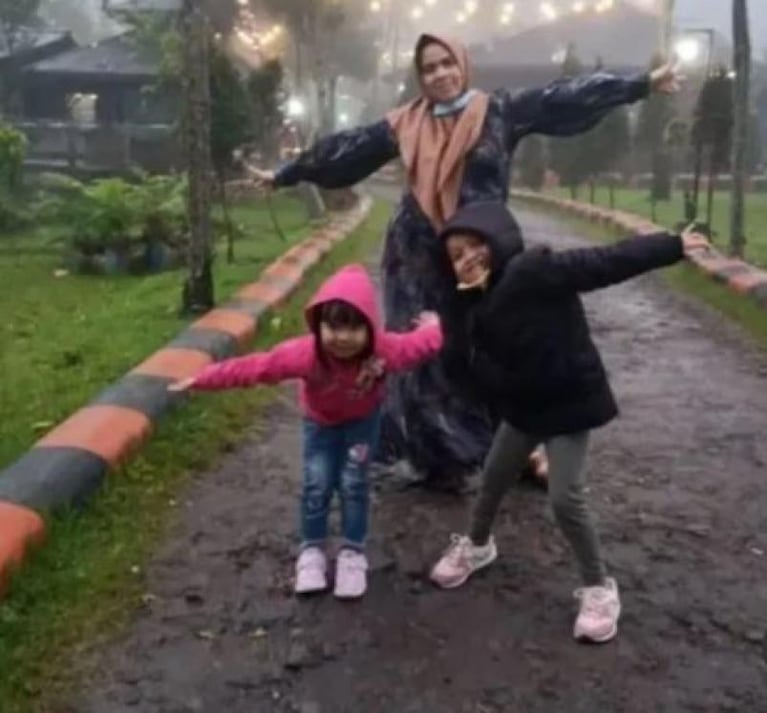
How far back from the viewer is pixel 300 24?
31406 mm

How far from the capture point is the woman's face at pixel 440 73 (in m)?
4.58

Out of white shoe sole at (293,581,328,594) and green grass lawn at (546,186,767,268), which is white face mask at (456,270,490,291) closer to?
white shoe sole at (293,581,328,594)

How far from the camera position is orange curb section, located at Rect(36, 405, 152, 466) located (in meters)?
5.04

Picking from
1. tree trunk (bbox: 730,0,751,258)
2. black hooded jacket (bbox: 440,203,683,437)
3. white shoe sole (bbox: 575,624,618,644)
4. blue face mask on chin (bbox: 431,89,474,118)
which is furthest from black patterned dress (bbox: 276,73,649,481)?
tree trunk (bbox: 730,0,751,258)

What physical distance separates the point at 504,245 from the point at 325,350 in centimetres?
64

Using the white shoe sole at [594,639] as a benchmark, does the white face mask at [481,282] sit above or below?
above

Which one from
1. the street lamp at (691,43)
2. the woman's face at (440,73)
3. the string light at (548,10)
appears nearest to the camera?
the woman's face at (440,73)

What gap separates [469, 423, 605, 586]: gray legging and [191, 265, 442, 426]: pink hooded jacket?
393mm

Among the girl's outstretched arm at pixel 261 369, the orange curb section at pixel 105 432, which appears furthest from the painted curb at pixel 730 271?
the orange curb section at pixel 105 432

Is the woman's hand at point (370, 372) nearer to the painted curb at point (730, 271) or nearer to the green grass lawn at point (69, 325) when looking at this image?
the green grass lawn at point (69, 325)

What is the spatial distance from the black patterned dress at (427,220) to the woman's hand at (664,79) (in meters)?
0.05

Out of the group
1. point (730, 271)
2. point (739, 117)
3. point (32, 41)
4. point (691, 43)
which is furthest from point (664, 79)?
point (691, 43)

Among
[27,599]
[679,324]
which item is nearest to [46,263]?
[679,324]

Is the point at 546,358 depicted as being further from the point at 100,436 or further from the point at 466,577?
the point at 100,436
